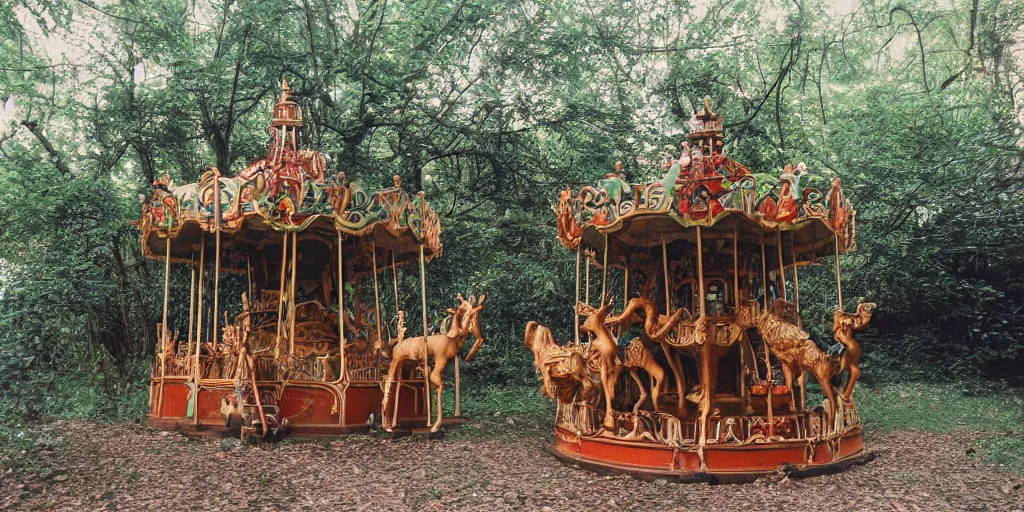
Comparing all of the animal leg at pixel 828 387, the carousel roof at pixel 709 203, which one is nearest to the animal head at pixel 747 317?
the carousel roof at pixel 709 203

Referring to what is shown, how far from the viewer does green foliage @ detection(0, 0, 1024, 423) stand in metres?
14.5

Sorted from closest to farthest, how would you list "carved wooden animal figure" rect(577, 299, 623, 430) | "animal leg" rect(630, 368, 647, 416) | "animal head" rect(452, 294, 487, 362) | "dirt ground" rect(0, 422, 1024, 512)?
"dirt ground" rect(0, 422, 1024, 512), "carved wooden animal figure" rect(577, 299, 623, 430), "animal leg" rect(630, 368, 647, 416), "animal head" rect(452, 294, 487, 362)

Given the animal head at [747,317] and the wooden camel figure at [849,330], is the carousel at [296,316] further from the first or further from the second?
the wooden camel figure at [849,330]

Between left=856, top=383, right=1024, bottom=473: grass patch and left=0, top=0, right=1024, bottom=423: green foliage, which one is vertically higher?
→ left=0, top=0, right=1024, bottom=423: green foliage

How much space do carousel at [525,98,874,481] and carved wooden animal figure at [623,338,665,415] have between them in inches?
1.0

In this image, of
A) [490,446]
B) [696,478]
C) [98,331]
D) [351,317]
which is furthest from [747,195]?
[98,331]

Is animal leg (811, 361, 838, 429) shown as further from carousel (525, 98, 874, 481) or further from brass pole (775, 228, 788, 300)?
brass pole (775, 228, 788, 300)

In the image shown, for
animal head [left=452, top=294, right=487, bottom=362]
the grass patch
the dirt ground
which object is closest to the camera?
the dirt ground

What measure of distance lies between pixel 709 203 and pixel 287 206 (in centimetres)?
580

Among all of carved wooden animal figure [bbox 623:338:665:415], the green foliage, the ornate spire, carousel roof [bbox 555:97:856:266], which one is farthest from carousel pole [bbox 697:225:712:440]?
the green foliage

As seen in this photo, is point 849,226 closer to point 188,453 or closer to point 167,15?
point 188,453

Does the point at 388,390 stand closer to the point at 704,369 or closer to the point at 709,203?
the point at 704,369

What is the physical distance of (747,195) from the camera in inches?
355

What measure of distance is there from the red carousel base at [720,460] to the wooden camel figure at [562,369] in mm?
831
